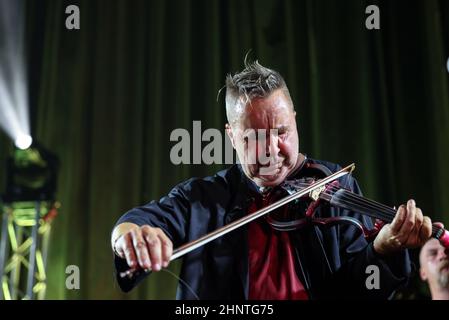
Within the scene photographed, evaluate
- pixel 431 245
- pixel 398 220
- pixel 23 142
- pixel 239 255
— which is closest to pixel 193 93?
pixel 23 142

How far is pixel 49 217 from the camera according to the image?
9.92ft

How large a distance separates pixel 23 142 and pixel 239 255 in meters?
2.05

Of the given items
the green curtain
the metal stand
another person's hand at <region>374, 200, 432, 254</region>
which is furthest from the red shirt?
the metal stand

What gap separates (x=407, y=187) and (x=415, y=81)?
1.80ft

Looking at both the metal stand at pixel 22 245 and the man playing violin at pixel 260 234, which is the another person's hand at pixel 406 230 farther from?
the metal stand at pixel 22 245

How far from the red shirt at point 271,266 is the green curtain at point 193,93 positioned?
1.67m

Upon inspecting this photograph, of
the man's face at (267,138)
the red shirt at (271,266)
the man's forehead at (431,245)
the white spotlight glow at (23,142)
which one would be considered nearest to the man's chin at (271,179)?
the man's face at (267,138)

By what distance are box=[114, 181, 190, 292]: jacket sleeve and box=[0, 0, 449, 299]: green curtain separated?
5.49 feet

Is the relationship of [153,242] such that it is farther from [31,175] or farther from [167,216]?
[31,175]

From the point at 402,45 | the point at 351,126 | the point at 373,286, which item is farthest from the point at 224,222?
the point at 402,45

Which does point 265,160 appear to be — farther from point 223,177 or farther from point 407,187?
point 407,187

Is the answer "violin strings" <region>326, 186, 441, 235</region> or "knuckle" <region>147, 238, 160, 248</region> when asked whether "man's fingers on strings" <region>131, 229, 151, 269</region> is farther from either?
"violin strings" <region>326, 186, 441, 235</region>

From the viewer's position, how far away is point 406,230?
3.90 ft

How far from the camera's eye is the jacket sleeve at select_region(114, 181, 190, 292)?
4.11 ft
